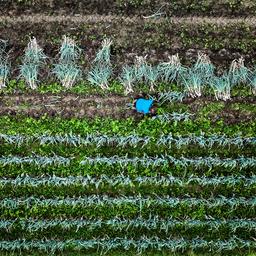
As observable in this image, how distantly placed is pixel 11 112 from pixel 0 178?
3.04 ft

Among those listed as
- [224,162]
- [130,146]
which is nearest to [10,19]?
[130,146]

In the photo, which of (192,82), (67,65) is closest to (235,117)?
(192,82)

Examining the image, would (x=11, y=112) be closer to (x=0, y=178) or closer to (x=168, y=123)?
(x=0, y=178)

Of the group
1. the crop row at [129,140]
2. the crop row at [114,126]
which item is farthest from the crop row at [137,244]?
the crop row at [114,126]

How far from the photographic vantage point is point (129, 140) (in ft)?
21.9

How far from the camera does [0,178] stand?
6.73m

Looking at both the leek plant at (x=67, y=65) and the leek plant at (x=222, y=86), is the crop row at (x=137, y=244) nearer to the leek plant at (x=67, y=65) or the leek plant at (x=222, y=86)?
the leek plant at (x=222, y=86)

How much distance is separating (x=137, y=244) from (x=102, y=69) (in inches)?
96.4

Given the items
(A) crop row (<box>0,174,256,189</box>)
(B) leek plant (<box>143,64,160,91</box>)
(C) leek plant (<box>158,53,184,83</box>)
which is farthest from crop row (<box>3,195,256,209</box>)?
(C) leek plant (<box>158,53,184,83</box>)

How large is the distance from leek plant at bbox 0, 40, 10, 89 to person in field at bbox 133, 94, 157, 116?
1802mm

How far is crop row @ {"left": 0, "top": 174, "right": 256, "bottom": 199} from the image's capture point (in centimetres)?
666

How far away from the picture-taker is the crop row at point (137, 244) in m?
6.67

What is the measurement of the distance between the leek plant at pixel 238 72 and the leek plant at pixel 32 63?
2567mm

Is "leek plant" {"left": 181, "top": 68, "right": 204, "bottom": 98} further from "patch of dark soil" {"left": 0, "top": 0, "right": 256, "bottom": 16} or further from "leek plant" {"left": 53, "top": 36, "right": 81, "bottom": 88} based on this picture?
"leek plant" {"left": 53, "top": 36, "right": 81, "bottom": 88}
